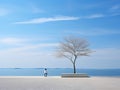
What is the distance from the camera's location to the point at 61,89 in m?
21.4

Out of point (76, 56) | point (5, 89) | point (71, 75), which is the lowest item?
point (5, 89)

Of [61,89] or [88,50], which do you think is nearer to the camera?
[61,89]

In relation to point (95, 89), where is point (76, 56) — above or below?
above

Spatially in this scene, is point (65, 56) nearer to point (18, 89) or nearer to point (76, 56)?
point (76, 56)

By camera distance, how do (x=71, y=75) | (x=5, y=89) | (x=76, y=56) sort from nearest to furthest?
(x=5, y=89) → (x=71, y=75) → (x=76, y=56)

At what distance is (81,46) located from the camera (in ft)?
160

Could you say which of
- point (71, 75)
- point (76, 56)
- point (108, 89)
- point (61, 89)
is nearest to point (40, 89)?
point (61, 89)

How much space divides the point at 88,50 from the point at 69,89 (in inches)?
1094

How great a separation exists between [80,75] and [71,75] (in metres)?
1.22

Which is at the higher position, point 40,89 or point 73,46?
point 73,46

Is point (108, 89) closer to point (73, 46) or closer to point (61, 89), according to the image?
point (61, 89)

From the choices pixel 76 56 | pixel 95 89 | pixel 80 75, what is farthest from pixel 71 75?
pixel 95 89

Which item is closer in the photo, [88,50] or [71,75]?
[71,75]

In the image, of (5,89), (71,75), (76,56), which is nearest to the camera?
(5,89)
